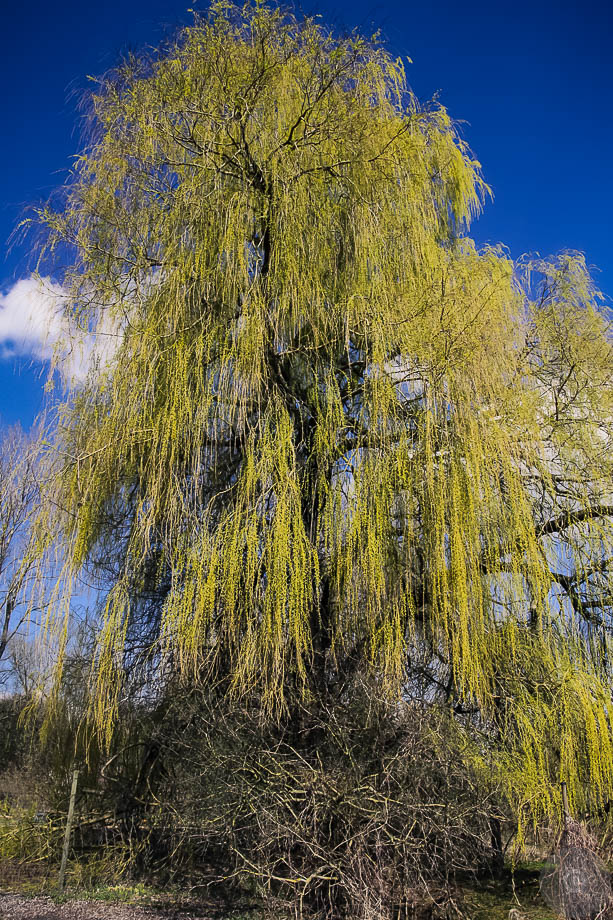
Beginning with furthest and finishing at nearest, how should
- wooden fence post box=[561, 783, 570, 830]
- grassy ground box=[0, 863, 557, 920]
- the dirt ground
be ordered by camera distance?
grassy ground box=[0, 863, 557, 920]
wooden fence post box=[561, 783, 570, 830]
the dirt ground

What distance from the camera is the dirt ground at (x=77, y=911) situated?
14.6ft

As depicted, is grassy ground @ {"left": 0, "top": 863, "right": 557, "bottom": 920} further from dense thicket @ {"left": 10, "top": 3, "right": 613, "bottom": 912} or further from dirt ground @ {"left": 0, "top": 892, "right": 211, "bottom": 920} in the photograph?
dense thicket @ {"left": 10, "top": 3, "right": 613, "bottom": 912}

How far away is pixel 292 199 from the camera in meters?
5.45

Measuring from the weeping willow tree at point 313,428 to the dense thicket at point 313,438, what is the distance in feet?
0.08

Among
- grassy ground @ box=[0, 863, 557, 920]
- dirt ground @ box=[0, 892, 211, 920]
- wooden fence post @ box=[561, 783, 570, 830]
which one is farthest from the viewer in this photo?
grassy ground @ box=[0, 863, 557, 920]

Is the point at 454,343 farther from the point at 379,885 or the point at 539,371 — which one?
the point at 379,885

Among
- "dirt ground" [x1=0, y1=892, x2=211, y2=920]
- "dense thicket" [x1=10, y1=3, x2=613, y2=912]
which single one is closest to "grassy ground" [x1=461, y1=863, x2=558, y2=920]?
"dense thicket" [x1=10, y1=3, x2=613, y2=912]

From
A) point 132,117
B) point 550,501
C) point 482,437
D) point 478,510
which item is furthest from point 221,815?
point 132,117

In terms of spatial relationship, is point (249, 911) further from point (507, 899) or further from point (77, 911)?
point (507, 899)

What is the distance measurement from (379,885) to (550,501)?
10.9ft

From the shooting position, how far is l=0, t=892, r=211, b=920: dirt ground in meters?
4.46

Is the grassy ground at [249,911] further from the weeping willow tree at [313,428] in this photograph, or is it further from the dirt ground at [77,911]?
the weeping willow tree at [313,428]

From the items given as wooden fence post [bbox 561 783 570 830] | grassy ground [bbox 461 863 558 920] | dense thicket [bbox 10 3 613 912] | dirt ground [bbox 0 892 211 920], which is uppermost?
dense thicket [bbox 10 3 613 912]

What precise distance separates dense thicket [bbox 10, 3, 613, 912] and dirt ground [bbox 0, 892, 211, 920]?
1.02m
